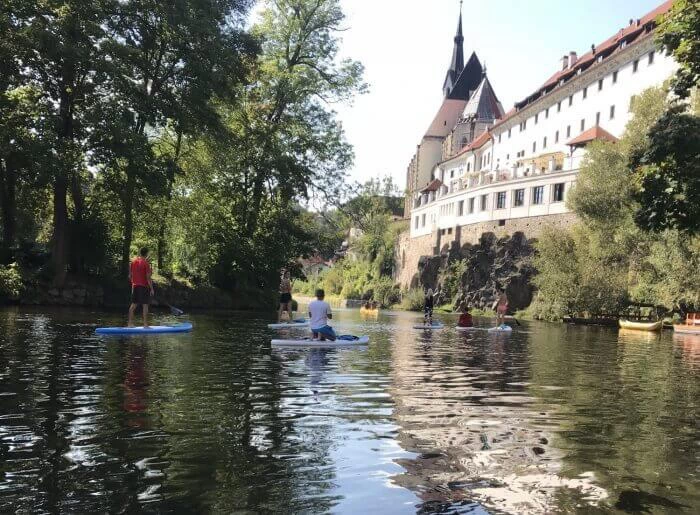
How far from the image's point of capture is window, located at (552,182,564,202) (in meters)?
65.4

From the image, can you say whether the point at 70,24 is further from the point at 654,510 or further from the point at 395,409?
the point at 654,510

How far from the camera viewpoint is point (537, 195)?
6831cm

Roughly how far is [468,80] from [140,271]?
384ft

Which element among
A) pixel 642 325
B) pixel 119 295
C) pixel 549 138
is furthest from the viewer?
pixel 549 138

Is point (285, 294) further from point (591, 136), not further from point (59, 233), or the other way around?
point (591, 136)

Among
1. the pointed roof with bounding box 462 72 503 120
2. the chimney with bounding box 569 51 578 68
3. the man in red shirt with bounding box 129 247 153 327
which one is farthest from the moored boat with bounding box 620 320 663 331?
the pointed roof with bounding box 462 72 503 120

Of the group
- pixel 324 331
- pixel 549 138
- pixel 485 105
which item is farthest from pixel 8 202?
pixel 485 105

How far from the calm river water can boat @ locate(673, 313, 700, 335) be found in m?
26.9

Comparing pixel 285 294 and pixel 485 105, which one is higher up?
pixel 485 105

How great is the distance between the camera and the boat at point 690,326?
3809 centimetres

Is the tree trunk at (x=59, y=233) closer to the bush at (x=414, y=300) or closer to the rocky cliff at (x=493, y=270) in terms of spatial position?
the rocky cliff at (x=493, y=270)

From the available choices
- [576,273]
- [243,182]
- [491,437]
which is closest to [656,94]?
[576,273]

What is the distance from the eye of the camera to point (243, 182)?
45188mm

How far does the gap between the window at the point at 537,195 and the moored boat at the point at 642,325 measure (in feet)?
85.5
